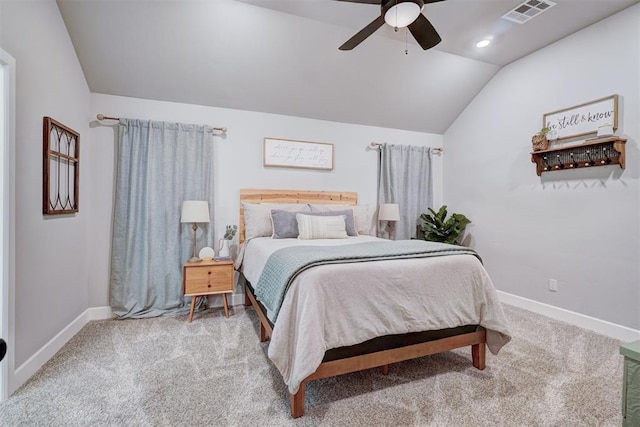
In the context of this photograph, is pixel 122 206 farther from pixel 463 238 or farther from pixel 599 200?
pixel 599 200

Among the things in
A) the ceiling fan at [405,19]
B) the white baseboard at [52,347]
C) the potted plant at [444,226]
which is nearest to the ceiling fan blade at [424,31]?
the ceiling fan at [405,19]

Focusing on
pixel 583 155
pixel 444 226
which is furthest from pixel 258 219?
pixel 583 155

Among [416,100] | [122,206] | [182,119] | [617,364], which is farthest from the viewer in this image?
[416,100]

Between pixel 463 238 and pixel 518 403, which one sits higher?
pixel 463 238

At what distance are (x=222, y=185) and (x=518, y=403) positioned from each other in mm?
3261

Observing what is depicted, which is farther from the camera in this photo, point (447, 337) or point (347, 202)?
point (347, 202)

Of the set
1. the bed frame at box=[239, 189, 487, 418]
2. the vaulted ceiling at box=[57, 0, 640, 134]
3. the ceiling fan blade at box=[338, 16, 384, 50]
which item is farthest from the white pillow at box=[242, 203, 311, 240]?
the ceiling fan blade at box=[338, 16, 384, 50]

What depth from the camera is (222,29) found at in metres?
2.71

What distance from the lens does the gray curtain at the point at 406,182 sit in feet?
13.9

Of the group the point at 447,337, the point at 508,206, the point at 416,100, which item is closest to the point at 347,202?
the point at 416,100

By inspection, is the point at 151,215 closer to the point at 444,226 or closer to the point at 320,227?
the point at 320,227

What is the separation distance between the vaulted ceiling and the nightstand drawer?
1.89m

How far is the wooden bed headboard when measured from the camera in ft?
11.6

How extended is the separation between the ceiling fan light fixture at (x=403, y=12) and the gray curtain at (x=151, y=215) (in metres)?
2.31
